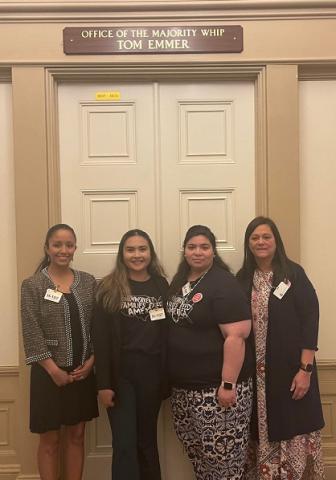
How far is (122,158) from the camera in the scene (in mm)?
2873

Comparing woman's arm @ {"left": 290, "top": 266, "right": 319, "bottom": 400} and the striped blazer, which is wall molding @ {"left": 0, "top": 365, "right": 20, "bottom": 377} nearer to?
the striped blazer

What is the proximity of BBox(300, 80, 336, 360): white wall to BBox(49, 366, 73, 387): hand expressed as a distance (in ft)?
5.51

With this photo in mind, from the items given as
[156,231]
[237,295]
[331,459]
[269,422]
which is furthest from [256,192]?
[331,459]

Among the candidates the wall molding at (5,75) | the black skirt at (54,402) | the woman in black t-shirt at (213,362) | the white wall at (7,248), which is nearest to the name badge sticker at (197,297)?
the woman in black t-shirt at (213,362)

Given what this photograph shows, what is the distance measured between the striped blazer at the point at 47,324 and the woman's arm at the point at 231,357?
2.49 ft

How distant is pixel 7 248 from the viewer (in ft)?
9.41

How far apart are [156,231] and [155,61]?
108 centimetres

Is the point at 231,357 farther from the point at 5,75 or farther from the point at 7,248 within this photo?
the point at 5,75

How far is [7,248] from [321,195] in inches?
83.6

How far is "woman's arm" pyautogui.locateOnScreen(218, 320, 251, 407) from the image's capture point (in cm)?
218

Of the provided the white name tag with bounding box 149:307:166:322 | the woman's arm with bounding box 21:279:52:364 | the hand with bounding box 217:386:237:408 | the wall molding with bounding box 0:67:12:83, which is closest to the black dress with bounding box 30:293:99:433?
the woman's arm with bounding box 21:279:52:364

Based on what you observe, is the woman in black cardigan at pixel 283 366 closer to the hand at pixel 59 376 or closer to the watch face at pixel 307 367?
the watch face at pixel 307 367

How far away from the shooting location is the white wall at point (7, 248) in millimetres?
2834

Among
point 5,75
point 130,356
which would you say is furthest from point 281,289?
point 5,75
